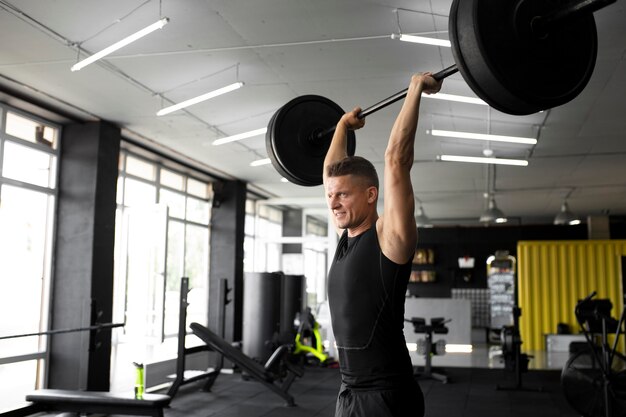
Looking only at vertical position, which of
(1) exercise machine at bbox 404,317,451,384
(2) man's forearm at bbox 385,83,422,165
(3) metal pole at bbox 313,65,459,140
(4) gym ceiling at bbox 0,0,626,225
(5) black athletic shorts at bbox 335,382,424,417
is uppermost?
(4) gym ceiling at bbox 0,0,626,225

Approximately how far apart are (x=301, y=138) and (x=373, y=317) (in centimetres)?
101

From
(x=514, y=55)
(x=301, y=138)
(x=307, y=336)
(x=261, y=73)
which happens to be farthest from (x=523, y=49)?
(x=307, y=336)

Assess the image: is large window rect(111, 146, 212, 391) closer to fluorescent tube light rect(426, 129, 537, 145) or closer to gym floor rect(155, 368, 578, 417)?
gym floor rect(155, 368, 578, 417)

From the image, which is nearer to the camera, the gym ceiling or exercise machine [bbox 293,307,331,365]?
the gym ceiling

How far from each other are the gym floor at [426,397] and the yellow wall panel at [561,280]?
11.0 ft

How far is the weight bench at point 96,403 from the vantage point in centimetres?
349

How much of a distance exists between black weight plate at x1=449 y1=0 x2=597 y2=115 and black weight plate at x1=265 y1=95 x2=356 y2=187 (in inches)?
31.2

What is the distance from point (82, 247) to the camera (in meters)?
5.59

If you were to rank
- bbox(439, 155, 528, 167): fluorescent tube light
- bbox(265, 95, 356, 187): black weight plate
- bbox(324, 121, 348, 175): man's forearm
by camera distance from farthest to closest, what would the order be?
bbox(439, 155, 528, 167): fluorescent tube light < bbox(265, 95, 356, 187): black weight plate < bbox(324, 121, 348, 175): man's forearm

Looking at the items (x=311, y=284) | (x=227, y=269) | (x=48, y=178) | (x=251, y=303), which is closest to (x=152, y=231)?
(x=48, y=178)

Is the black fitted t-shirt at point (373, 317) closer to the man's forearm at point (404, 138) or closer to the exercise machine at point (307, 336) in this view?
the man's forearm at point (404, 138)

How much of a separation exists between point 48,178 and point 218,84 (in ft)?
6.37

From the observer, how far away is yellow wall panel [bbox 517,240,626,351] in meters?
10.5

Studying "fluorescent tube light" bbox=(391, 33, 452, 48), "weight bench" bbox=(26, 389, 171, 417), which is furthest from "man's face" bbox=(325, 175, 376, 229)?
"weight bench" bbox=(26, 389, 171, 417)
